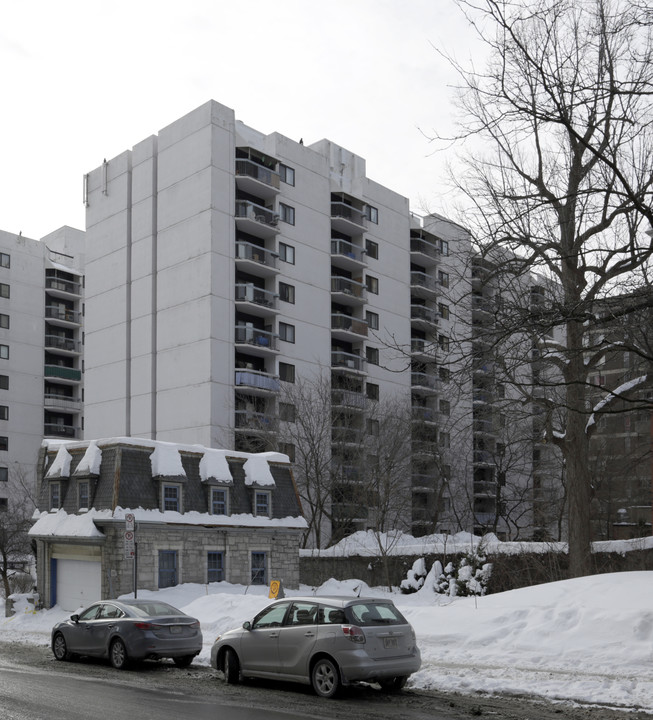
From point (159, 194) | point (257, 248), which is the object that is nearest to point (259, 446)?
point (257, 248)

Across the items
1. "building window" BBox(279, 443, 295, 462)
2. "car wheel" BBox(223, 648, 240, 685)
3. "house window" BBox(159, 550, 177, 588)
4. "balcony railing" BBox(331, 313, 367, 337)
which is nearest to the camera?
"car wheel" BBox(223, 648, 240, 685)

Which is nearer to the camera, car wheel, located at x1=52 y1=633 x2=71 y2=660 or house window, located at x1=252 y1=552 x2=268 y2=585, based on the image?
car wheel, located at x1=52 y1=633 x2=71 y2=660

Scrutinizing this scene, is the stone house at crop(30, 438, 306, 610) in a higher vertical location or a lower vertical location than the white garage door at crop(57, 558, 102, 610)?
higher

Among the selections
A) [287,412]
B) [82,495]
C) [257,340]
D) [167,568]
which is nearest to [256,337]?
[257,340]

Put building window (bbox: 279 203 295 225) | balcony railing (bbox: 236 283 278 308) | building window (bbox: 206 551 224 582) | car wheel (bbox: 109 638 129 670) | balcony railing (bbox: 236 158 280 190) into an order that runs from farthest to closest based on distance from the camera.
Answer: building window (bbox: 279 203 295 225)
balcony railing (bbox: 236 158 280 190)
balcony railing (bbox: 236 283 278 308)
building window (bbox: 206 551 224 582)
car wheel (bbox: 109 638 129 670)

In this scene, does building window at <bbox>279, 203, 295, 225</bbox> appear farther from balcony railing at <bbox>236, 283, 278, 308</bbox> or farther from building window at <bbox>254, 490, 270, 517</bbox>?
building window at <bbox>254, 490, 270, 517</bbox>

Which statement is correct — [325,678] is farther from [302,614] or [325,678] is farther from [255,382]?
[255,382]

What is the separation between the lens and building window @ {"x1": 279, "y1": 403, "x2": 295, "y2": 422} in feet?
170

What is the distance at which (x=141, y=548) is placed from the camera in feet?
100

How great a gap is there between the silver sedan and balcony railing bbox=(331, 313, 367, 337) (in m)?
44.5

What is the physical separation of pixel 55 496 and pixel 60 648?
15.0 meters

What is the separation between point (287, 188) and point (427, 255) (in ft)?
56.2

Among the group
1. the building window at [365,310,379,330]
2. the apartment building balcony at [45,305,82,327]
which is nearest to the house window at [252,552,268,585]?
the building window at [365,310,379,330]

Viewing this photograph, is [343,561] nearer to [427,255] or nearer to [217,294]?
[217,294]
